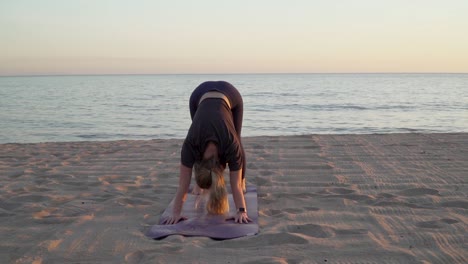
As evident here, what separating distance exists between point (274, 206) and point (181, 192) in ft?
3.44

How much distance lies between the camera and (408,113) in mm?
19516

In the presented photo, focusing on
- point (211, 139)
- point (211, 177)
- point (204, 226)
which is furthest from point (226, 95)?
point (204, 226)

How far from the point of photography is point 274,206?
14.6 ft

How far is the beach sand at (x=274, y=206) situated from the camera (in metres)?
3.23

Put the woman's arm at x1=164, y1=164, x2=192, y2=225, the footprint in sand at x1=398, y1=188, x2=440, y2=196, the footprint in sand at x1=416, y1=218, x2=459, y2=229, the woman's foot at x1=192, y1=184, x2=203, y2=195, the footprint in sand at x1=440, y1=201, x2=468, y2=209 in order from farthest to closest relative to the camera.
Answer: the woman's foot at x1=192, y1=184, x2=203, y2=195 → the footprint in sand at x1=398, y1=188, x2=440, y2=196 → the footprint in sand at x1=440, y1=201, x2=468, y2=209 → the woman's arm at x1=164, y1=164, x2=192, y2=225 → the footprint in sand at x1=416, y1=218, x2=459, y2=229

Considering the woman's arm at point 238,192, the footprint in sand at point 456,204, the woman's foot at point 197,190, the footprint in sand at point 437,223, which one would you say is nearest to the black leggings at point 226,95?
the woman's arm at point 238,192

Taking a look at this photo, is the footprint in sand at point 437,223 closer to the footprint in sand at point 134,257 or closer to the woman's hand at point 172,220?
the woman's hand at point 172,220

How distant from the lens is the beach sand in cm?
323

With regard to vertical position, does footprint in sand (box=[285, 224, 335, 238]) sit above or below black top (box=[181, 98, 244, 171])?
below

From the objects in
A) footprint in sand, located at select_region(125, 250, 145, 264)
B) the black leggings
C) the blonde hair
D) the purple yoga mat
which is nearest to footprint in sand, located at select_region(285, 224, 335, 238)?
the purple yoga mat

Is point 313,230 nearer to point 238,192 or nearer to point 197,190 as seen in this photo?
point 238,192

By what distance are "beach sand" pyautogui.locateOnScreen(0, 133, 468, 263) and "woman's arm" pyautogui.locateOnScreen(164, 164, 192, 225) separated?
0.25m

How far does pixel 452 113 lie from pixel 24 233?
19.3 metres

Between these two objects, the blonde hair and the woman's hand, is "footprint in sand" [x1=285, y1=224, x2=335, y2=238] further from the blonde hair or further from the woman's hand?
the woman's hand
